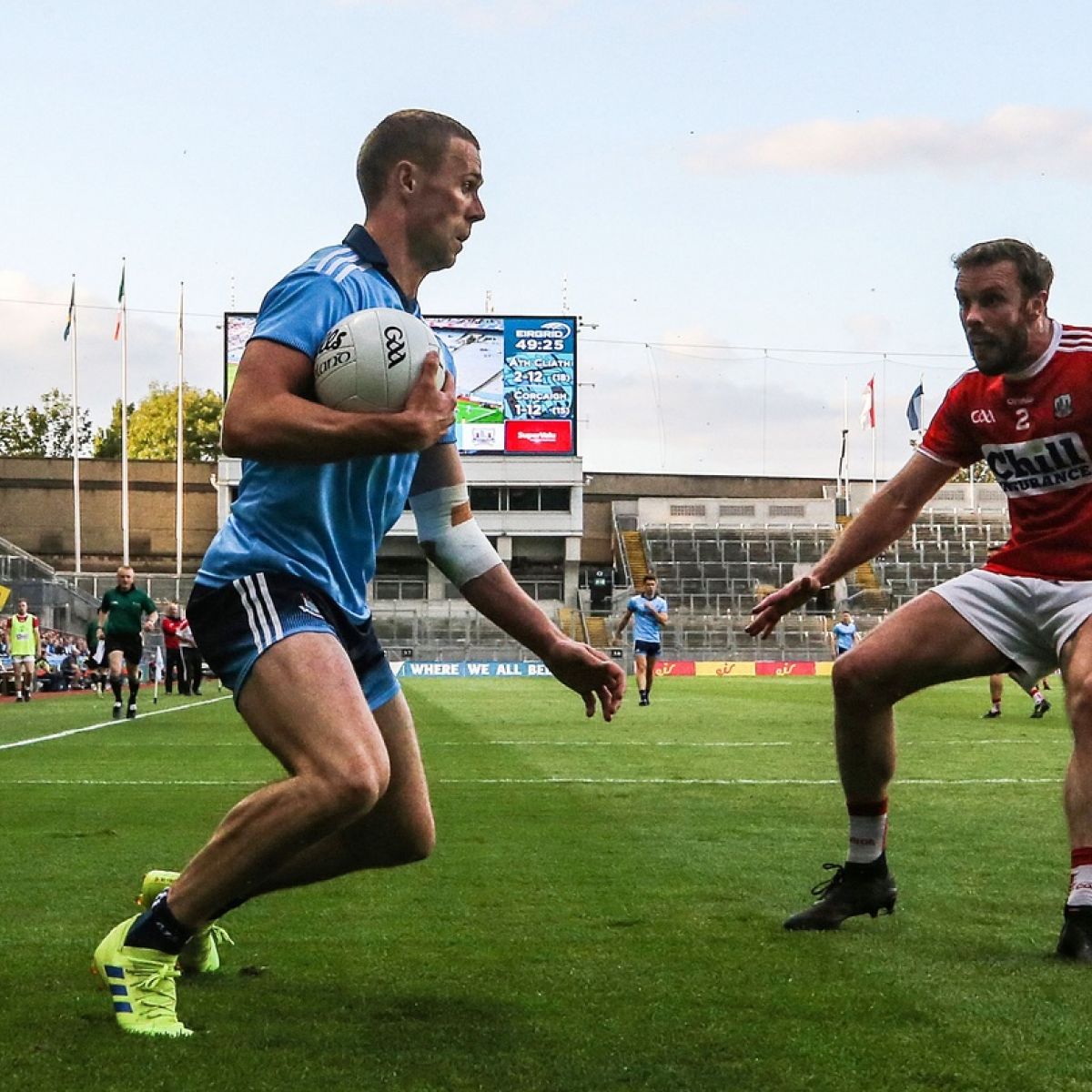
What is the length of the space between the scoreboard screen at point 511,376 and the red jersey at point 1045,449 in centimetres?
5550

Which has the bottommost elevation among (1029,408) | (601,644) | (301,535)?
(601,644)

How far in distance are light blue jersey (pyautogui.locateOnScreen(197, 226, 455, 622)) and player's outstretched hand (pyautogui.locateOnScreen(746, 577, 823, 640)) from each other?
2073mm

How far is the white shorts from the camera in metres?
5.95

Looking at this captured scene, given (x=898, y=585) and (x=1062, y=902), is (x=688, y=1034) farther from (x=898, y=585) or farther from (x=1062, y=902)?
(x=898, y=585)

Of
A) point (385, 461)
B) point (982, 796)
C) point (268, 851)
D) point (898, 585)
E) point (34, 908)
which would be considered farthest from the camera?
point (898, 585)

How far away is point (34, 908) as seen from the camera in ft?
21.1

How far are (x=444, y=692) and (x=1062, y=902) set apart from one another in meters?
27.1

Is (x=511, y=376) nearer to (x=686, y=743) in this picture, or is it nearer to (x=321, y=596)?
(x=686, y=743)

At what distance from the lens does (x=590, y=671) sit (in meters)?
4.97

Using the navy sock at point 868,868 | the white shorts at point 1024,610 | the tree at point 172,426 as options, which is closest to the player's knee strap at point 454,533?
the white shorts at point 1024,610

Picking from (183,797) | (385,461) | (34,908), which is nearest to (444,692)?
(183,797)

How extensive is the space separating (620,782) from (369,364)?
8.22m

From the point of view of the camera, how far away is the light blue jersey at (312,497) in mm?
4305

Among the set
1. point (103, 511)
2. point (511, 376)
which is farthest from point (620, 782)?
point (103, 511)
